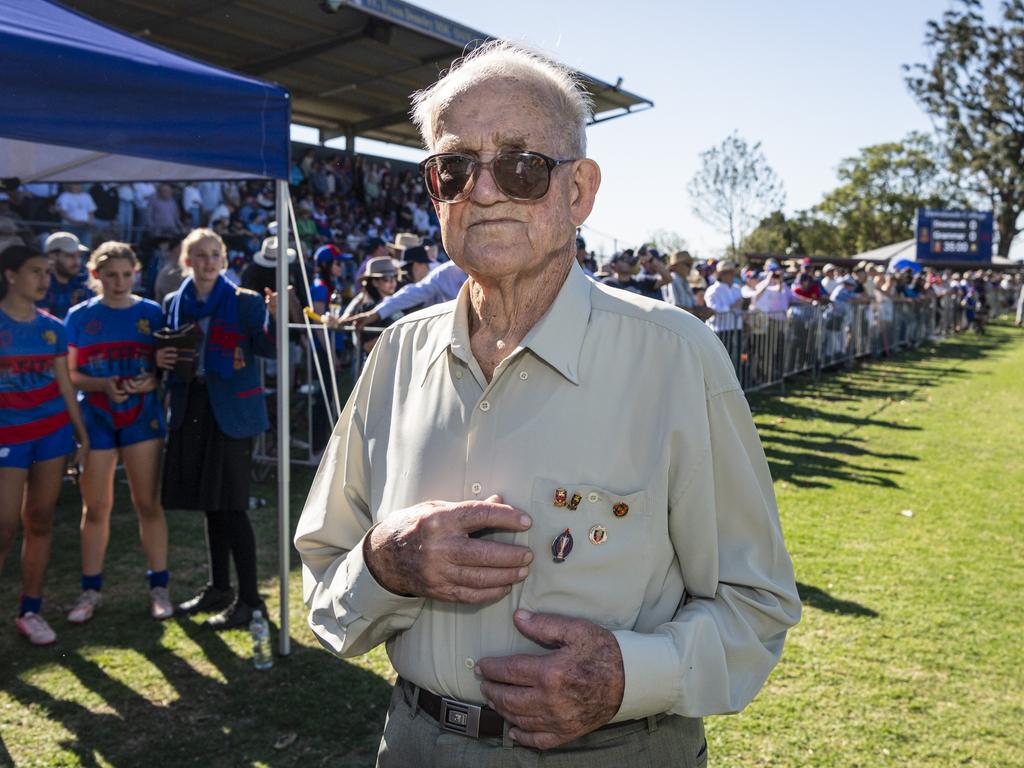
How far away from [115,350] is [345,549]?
361 cm

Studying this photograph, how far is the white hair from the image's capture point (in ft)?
5.39

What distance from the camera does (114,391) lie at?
15.7 feet

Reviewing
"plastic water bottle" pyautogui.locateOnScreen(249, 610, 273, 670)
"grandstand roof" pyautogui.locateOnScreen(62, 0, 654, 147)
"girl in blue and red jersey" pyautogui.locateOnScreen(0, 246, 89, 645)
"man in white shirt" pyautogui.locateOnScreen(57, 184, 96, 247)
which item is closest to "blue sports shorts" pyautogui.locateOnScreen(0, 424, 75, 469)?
"girl in blue and red jersey" pyautogui.locateOnScreen(0, 246, 89, 645)

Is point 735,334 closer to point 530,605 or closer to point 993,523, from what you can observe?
point 993,523

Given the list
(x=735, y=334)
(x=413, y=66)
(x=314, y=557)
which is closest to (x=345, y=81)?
(x=413, y=66)

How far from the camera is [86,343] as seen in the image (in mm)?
4914

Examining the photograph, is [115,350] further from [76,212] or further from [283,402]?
[76,212]

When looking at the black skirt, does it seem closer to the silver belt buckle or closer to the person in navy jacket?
the person in navy jacket

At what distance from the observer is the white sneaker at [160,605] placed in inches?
194

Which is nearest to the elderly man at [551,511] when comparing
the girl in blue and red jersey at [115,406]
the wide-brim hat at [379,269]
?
the girl in blue and red jersey at [115,406]

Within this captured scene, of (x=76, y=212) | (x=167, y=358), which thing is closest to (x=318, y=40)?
(x=76, y=212)

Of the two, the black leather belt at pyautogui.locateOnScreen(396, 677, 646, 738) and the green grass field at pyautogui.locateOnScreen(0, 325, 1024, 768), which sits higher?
the black leather belt at pyautogui.locateOnScreen(396, 677, 646, 738)

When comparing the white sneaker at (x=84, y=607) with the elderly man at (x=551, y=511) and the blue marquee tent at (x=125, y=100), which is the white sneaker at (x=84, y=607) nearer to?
the blue marquee tent at (x=125, y=100)

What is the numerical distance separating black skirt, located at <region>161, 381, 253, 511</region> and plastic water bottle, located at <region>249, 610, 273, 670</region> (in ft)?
2.24
